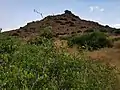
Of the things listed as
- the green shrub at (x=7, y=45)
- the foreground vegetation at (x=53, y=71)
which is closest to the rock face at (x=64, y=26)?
the green shrub at (x=7, y=45)

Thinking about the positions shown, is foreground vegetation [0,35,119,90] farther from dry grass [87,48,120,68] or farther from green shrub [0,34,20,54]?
dry grass [87,48,120,68]

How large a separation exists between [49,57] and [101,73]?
1.81m

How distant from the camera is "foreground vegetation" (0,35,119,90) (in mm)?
9047

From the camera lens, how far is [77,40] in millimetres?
30250

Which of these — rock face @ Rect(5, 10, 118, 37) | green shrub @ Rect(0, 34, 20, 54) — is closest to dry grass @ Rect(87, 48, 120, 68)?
green shrub @ Rect(0, 34, 20, 54)

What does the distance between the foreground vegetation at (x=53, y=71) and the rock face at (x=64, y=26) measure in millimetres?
25283

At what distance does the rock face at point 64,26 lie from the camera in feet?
130

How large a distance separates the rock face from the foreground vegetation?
25.3 meters

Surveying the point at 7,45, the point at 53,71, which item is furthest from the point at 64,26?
the point at 53,71

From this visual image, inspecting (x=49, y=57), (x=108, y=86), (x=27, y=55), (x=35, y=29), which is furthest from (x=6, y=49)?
(x=35, y=29)

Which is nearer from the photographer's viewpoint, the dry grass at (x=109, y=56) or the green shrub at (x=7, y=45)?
the green shrub at (x=7, y=45)

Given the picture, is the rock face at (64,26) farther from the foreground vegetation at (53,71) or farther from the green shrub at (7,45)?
the foreground vegetation at (53,71)

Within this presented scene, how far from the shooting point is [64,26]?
41.5 m

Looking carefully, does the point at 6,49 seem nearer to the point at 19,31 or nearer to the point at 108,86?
the point at 108,86
